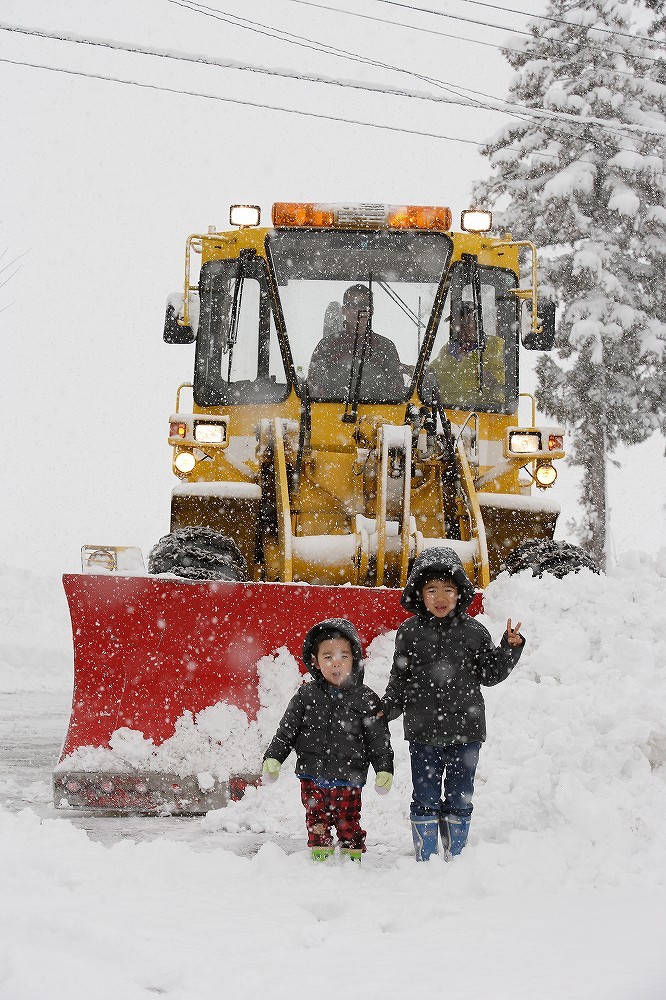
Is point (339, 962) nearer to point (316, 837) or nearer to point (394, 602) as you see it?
point (316, 837)

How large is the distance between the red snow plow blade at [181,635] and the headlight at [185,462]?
5.30 ft

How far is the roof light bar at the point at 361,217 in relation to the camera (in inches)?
302

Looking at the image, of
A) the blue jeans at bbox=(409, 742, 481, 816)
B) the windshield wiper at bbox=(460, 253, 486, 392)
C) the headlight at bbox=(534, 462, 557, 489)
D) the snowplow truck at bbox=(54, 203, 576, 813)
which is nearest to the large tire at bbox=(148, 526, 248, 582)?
the snowplow truck at bbox=(54, 203, 576, 813)

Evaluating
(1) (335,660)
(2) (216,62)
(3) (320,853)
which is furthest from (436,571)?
(2) (216,62)

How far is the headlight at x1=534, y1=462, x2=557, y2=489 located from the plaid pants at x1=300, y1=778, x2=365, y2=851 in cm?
348

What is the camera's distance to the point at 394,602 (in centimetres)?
571

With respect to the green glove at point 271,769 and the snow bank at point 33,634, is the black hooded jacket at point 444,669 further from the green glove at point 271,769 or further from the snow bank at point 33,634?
the snow bank at point 33,634

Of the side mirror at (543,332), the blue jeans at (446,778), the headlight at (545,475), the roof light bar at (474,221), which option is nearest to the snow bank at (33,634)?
the headlight at (545,475)

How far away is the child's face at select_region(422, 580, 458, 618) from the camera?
15.1 feet

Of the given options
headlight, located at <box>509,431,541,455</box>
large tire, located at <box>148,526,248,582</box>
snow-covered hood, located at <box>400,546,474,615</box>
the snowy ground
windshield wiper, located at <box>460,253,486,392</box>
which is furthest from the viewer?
windshield wiper, located at <box>460,253,486,392</box>

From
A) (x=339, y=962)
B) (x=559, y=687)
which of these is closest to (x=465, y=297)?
(x=559, y=687)

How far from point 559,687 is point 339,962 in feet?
7.63

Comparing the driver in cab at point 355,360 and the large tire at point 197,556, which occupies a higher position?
the driver in cab at point 355,360

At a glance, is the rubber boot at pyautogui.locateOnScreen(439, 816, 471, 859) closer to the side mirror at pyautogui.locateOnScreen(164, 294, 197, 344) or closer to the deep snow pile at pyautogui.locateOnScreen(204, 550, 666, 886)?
the deep snow pile at pyautogui.locateOnScreen(204, 550, 666, 886)
